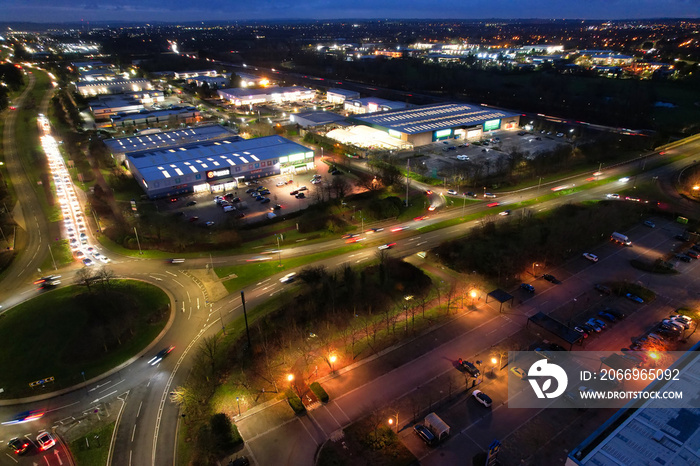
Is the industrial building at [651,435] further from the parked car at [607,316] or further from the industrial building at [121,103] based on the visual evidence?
the industrial building at [121,103]

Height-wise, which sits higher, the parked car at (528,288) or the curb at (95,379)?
the parked car at (528,288)

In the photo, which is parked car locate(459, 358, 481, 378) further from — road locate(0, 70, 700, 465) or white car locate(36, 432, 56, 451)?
white car locate(36, 432, 56, 451)

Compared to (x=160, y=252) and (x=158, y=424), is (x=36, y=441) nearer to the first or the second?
(x=158, y=424)

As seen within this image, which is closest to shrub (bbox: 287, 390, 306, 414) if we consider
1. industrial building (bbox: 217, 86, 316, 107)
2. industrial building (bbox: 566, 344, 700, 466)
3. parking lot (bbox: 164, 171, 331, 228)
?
industrial building (bbox: 566, 344, 700, 466)

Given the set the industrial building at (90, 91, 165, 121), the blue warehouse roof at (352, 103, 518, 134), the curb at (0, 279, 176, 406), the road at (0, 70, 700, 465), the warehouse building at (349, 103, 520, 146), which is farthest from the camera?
the industrial building at (90, 91, 165, 121)

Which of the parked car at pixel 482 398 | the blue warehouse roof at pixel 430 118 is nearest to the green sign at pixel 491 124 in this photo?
the blue warehouse roof at pixel 430 118

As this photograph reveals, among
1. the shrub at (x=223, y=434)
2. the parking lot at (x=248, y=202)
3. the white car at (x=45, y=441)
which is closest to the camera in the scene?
the shrub at (x=223, y=434)
